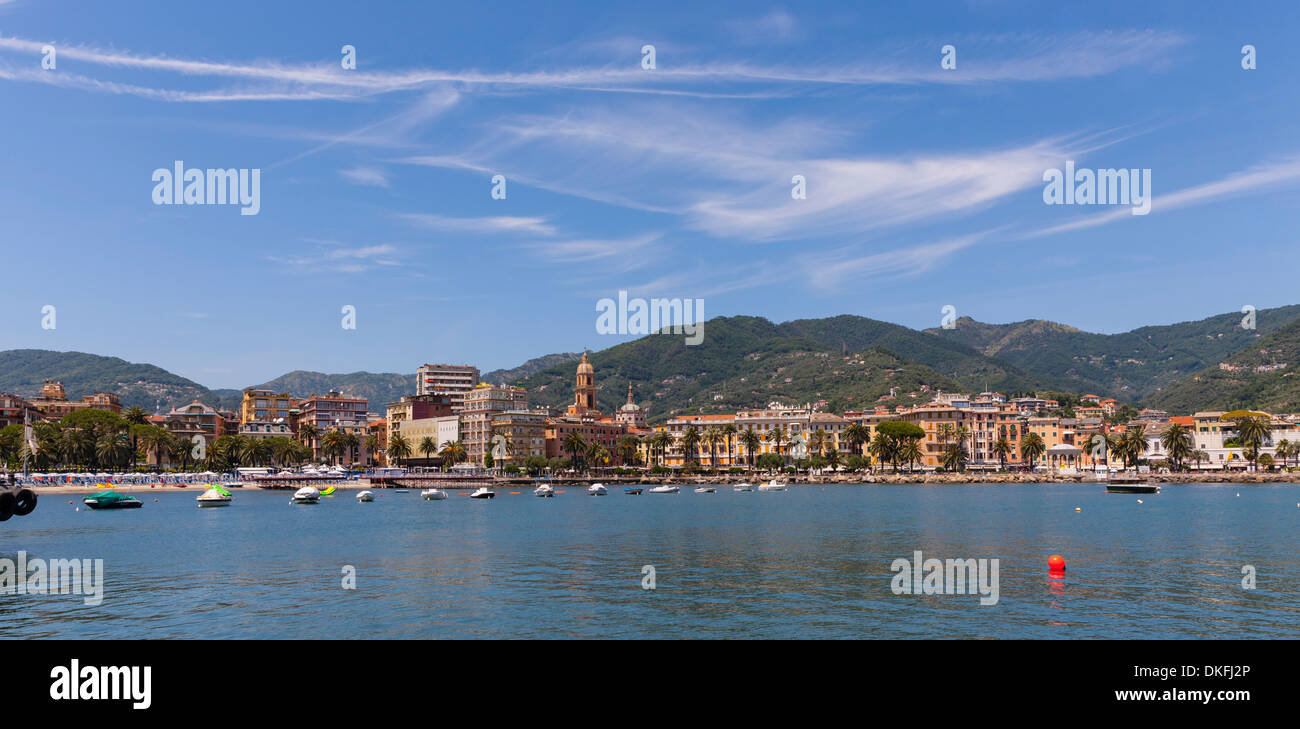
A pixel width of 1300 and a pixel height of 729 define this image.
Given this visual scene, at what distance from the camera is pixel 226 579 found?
135 feet

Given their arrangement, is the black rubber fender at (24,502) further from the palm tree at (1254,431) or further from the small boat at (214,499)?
the palm tree at (1254,431)

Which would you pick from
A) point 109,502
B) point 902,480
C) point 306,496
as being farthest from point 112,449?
point 902,480

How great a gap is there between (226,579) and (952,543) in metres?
42.4

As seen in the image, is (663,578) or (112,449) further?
(112,449)

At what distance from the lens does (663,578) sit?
4022 centimetres

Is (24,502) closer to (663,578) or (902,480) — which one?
(663,578)

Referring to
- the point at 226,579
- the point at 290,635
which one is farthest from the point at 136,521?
the point at 290,635

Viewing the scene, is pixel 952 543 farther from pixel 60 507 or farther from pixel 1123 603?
pixel 60 507

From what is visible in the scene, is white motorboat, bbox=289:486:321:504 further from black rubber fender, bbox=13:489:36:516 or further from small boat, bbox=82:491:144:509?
black rubber fender, bbox=13:489:36:516
